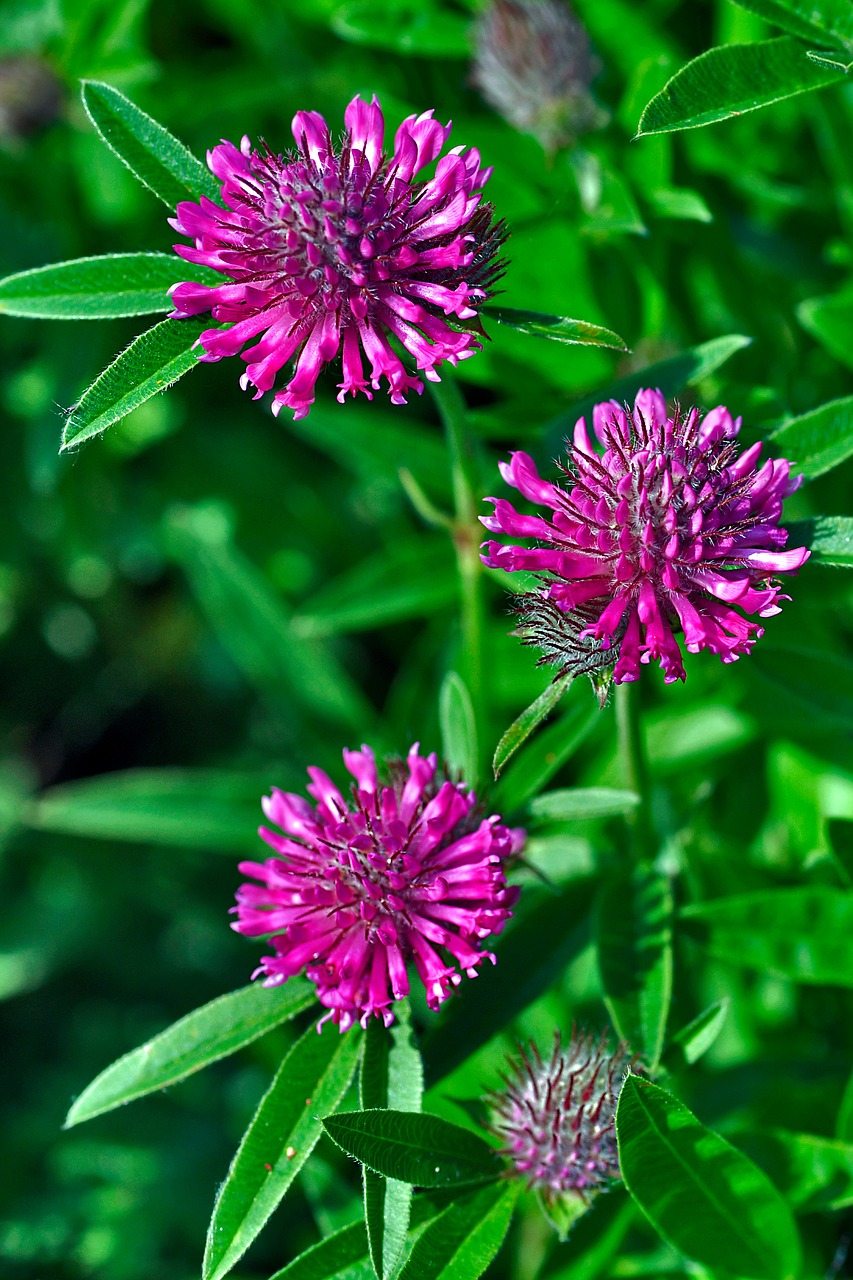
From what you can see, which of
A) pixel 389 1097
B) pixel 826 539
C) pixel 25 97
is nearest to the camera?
pixel 826 539

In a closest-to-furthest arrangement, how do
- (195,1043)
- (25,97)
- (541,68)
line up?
(195,1043) → (541,68) → (25,97)

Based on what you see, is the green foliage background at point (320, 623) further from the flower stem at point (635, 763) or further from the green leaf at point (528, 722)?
the green leaf at point (528, 722)

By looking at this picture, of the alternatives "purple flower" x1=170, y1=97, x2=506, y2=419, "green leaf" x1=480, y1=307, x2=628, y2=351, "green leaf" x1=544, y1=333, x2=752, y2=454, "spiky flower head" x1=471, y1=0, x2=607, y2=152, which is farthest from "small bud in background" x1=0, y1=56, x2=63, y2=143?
"green leaf" x1=480, y1=307, x2=628, y2=351

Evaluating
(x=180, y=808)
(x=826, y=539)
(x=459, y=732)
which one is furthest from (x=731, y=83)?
(x=180, y=808)

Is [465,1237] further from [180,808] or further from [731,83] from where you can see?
[731,83]

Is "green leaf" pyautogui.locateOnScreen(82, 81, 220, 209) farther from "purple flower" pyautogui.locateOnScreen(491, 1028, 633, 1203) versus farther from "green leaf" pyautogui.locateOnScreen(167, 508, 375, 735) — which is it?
"green leaf" pyautogui.locateOnScreen(167, 508, 375, 735)

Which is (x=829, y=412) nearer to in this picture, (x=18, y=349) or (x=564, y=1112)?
(x=564, y=1112)
